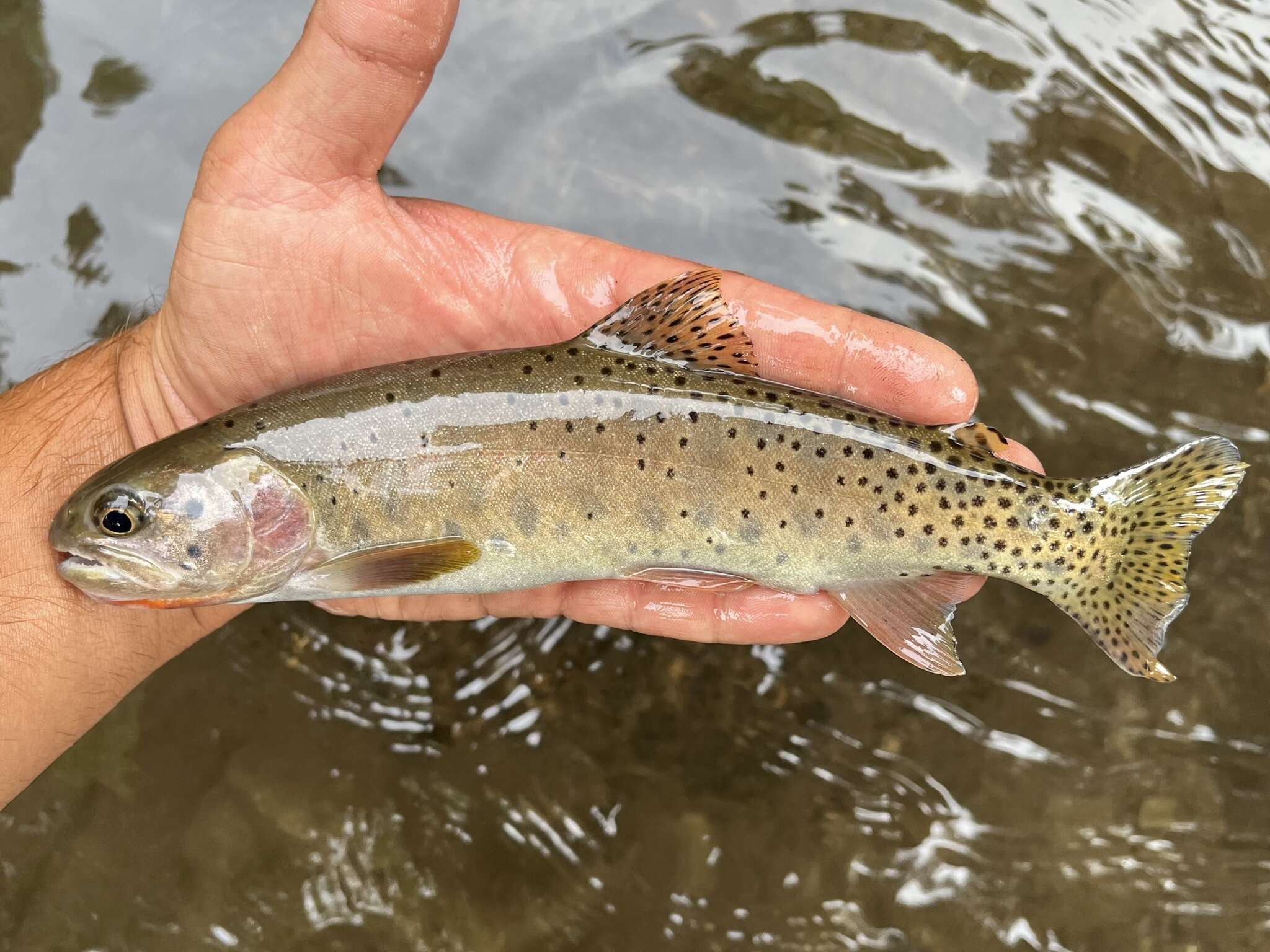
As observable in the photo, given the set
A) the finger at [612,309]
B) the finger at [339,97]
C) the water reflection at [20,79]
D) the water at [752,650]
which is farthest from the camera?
the water reflection at [20,79]

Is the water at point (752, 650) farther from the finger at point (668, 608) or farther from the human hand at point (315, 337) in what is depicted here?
the human hand at point (315, 337)

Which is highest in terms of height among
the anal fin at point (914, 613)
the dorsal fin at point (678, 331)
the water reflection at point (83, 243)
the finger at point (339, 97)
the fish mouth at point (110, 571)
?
the finger at point (339, 97)

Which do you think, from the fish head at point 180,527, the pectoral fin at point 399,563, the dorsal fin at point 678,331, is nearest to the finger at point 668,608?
the pectoral fin at point 399,563

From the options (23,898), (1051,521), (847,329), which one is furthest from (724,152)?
(23,898)

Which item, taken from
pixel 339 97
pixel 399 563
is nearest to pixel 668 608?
pixel 399 563

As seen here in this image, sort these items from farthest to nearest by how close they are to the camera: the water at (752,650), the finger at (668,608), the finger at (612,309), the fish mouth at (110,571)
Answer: the water at (752,650) < the finger at (668,608) < the finger at (612,309) < the fish mouth at (110,571)

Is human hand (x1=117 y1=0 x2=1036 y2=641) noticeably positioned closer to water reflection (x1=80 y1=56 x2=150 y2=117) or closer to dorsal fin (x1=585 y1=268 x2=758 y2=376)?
dorsal fin (x1=585 y1=268 x2=758 y2=376)

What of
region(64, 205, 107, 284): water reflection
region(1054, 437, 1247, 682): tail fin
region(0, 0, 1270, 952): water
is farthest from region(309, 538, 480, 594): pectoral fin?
region(64, 205, 107, 284): water reflection

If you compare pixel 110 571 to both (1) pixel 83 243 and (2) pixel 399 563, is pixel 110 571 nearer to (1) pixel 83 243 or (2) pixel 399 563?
(2) pixel 399 563
